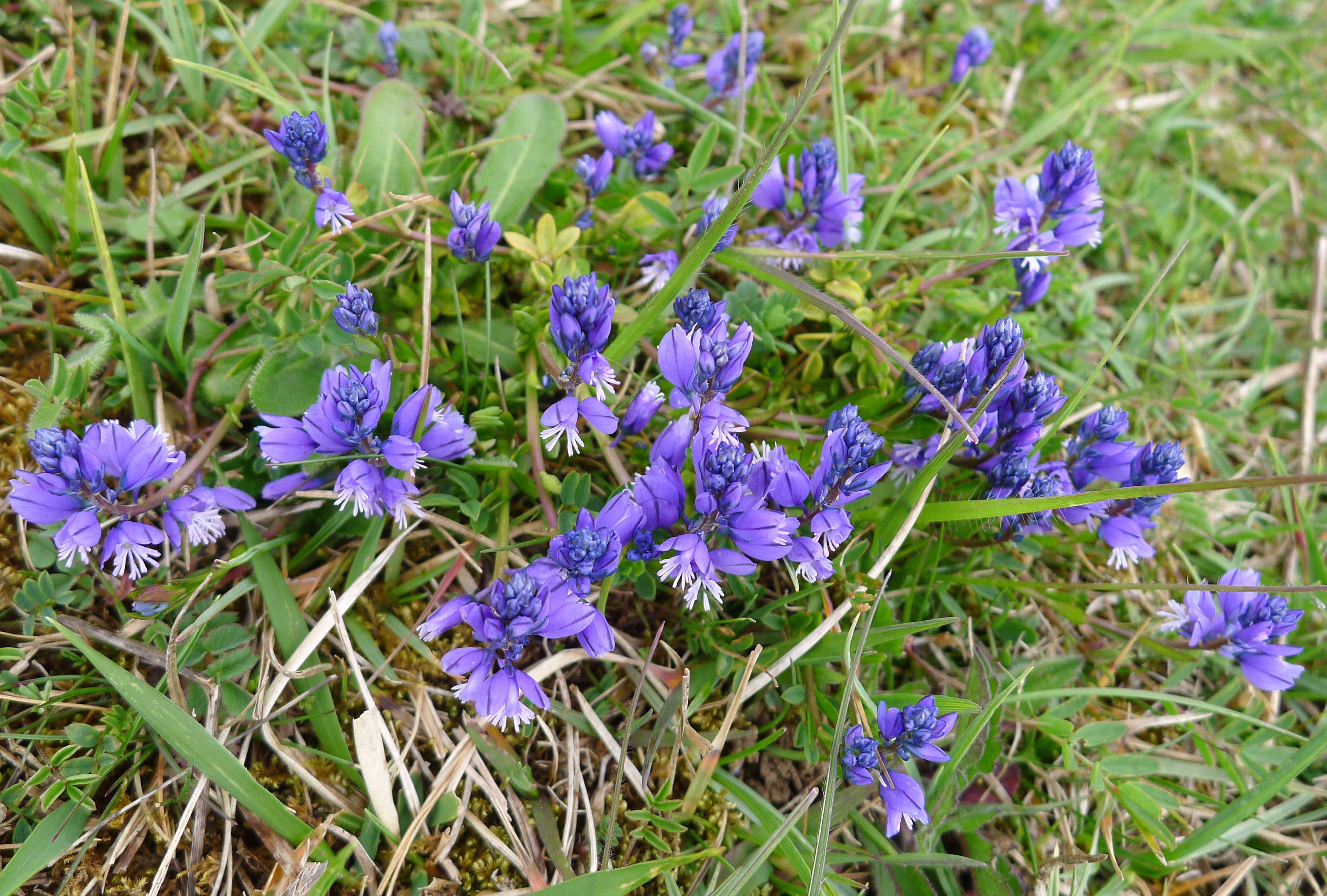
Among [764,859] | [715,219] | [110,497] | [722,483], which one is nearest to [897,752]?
[764,859]

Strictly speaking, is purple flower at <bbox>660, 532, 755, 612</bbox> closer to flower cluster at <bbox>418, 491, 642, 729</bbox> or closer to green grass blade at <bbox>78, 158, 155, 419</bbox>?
flower cluster at <bbox>418, 491, 642, 729</bbox>

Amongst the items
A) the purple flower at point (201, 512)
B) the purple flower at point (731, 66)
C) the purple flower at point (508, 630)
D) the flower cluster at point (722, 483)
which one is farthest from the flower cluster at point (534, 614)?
the purple flower at point (731, 66)

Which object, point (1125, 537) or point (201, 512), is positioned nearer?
point (201, 512)

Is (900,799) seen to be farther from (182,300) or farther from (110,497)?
(182,300)

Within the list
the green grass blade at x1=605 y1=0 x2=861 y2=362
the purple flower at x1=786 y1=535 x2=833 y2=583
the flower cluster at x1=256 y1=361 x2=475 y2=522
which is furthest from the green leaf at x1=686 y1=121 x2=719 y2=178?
the purple flower at x1=786 y1=535 x2=833 y2=583

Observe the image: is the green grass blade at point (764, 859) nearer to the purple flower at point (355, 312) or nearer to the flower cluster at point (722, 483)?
the flower cluster at point (722, 483)

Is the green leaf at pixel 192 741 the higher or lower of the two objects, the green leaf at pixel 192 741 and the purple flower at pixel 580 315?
the lower
